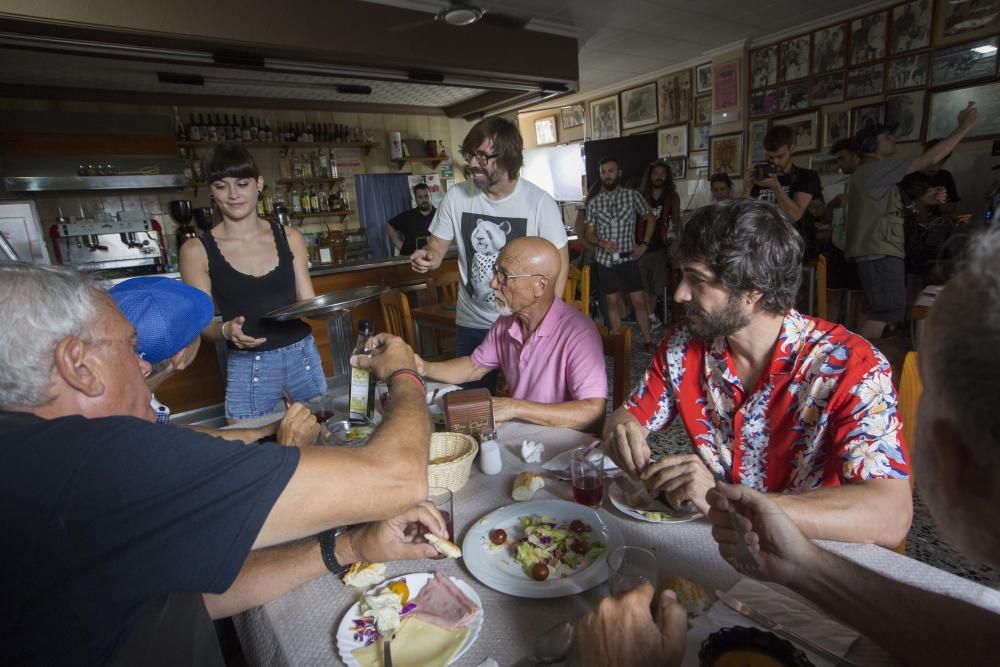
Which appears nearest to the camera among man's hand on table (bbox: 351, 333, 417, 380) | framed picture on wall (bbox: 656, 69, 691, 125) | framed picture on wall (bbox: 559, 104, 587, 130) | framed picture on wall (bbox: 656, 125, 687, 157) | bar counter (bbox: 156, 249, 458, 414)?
man's hand on table (bbox: 351, 333, 417, 380)

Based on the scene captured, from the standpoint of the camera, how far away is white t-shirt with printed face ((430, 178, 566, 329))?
2551 millimetres

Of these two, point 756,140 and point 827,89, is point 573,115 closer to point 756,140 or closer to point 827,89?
point 756,140

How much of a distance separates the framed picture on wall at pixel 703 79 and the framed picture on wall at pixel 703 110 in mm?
90

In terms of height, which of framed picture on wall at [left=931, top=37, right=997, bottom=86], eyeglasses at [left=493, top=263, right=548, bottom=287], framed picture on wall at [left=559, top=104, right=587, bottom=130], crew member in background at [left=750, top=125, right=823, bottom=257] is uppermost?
framed picture on wall at [left=559, top=104, right=587, bottom=130]

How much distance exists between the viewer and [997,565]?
0.52m

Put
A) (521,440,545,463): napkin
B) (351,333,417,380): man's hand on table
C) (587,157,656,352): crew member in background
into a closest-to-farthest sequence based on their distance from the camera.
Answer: (351,333,417,380): man's hand on table → (521,440,545,463): napkin → (587,157,656,352): crew member in background

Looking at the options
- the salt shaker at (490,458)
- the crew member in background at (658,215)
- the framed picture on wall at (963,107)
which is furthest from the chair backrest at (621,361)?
the framed picture on wall at (963,107)

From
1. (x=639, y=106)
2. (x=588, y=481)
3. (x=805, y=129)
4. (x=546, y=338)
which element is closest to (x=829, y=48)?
(x=805, y=129)

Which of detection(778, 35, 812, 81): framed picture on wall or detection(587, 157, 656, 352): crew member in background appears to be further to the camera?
detection(778, 35, 812, 81): framed picture on wall

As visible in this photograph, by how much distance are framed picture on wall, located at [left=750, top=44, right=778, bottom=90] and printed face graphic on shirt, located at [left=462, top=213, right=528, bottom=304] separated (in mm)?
5619

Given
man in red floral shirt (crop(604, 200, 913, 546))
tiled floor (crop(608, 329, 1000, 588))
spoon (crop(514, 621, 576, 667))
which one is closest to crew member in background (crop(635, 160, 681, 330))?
tiled floor (crop(608, 329, 1000, 588))

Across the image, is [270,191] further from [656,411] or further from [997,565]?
[997,565]

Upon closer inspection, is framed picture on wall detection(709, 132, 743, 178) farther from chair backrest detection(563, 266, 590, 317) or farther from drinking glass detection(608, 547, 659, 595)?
drinking glass detection(608, 547, 659, 595)

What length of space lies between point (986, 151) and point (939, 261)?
239 inches
